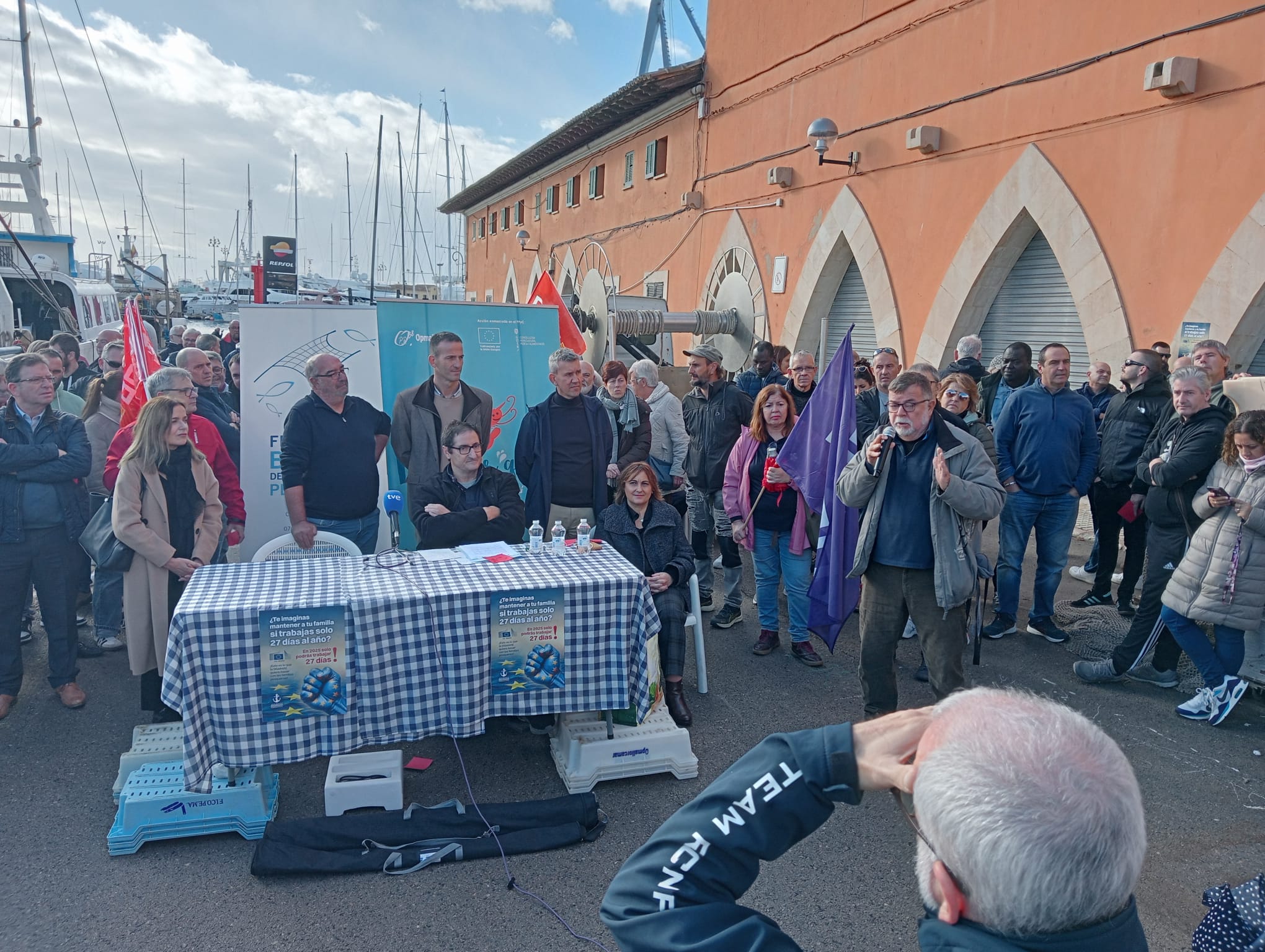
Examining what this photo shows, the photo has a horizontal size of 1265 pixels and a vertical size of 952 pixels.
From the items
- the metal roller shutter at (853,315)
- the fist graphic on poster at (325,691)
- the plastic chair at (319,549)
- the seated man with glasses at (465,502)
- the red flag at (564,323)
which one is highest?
the metal roller shutter at (853,315)

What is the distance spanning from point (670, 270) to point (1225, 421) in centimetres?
1470

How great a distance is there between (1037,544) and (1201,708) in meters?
1.56

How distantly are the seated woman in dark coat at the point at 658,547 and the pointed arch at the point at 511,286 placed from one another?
25757 mm

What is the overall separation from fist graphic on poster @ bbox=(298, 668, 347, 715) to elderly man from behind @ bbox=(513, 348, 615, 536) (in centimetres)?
237

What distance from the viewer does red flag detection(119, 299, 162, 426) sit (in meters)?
5.55

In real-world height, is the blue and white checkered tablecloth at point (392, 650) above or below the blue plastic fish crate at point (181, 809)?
above

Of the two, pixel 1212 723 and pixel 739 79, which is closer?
pixel 1212 723

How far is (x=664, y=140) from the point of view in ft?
61.6

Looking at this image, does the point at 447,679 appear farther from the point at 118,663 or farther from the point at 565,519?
the point at 118,663

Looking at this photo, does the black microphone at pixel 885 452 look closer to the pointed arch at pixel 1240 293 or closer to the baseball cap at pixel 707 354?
the baseball cap at pixel 707 354

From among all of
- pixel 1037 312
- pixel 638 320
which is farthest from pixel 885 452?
pixel 638 320

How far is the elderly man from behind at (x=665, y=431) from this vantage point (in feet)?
22.7

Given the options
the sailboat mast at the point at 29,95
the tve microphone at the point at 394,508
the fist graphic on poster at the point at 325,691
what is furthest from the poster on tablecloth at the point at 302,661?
the sailboat mast at the point at 29,95

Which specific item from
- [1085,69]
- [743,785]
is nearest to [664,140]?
[1085,69]
